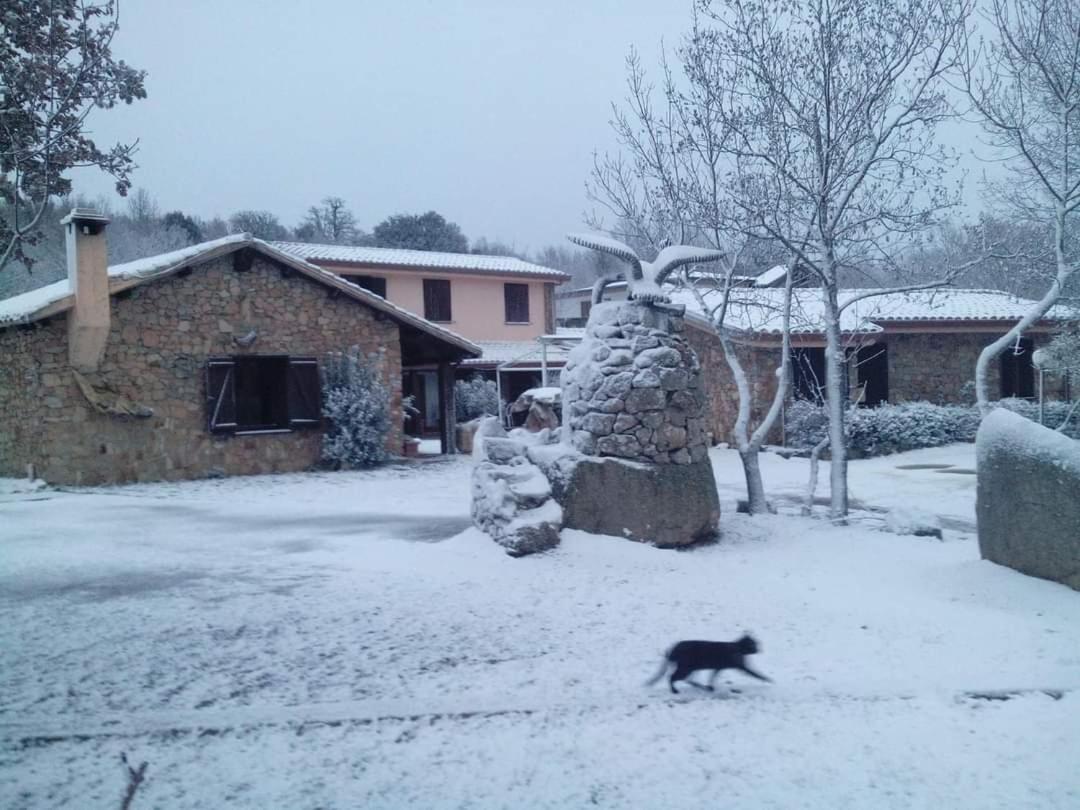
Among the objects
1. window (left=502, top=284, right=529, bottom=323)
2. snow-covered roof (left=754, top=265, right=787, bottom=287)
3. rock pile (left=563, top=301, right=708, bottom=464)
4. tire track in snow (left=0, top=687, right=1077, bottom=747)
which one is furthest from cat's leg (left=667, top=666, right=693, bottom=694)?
window (left=502, top=284, right=529, bottom=323)

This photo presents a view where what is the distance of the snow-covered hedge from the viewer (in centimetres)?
1753

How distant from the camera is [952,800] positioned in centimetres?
350

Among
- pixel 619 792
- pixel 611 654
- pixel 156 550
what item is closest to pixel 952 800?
pixel 619 792

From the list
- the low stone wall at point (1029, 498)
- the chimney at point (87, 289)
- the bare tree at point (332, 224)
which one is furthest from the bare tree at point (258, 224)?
the low stone wall at point (1029, 498)

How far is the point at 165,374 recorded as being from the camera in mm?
13633

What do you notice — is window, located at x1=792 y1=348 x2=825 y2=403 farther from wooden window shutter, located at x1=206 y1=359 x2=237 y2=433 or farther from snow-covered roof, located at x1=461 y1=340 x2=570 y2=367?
wooden window shutter, located at x1=206 y1=359 x2=237 y2=433

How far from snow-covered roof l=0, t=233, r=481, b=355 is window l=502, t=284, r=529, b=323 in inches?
458

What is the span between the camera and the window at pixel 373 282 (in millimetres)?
25328

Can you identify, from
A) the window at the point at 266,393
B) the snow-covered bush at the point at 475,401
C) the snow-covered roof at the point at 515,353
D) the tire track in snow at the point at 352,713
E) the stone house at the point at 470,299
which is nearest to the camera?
the tire track in snow at the point at 352,713

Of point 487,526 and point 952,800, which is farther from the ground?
point 487,526

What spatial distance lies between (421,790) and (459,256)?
26.3 metres

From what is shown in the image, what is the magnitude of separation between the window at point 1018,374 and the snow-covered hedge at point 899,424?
3.31 metres

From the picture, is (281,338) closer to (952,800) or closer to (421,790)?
(421,790)

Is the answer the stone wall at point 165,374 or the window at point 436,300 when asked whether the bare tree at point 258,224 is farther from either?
the stone wall at point 165,374
